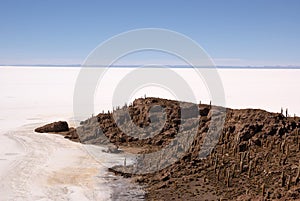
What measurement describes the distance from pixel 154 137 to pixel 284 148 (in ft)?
25.9

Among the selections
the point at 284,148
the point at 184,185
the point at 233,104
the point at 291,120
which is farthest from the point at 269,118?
the point at 233,104

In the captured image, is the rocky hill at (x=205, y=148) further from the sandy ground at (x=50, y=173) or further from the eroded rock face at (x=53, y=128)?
the eroded rock face at (x=53, y=128)

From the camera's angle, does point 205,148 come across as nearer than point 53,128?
Yes

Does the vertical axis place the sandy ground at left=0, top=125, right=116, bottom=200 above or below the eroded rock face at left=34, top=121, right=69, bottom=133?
below

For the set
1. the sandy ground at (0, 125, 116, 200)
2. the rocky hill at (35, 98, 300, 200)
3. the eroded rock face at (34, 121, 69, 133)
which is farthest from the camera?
the eroded rock face at (34, 121, 69, 133)

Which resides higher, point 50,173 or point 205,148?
point 205,148

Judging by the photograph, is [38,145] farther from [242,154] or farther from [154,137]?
[242,154]

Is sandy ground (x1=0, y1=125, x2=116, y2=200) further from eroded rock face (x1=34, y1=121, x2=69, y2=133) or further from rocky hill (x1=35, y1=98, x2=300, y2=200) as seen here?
eroded rock face (x1=34, y1=121, x2=69, y2=133)

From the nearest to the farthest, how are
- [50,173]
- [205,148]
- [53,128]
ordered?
[50,173], [205,148], [53,128]

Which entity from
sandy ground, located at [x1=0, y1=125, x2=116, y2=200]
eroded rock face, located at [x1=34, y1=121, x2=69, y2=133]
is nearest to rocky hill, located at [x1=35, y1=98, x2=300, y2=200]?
sandy ground, located at [x1=0, y1=125, x2=116, y2=200]

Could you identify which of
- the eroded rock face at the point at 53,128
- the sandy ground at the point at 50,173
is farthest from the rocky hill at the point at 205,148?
the eroded rock face at the point at 53,128

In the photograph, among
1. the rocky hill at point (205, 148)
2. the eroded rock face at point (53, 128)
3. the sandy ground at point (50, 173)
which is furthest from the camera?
the eroded rock face at point (53, 128)

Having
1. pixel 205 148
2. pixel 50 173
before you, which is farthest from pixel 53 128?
pixel 205 148

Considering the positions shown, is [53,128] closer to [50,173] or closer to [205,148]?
[50,173]
